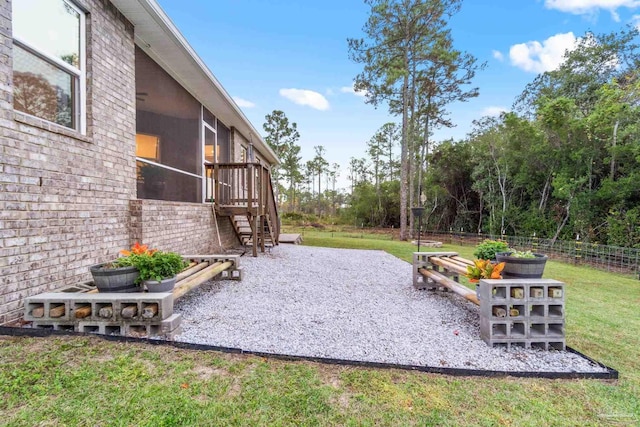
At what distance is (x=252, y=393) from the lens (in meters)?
1.72

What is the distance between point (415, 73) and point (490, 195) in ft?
25.4

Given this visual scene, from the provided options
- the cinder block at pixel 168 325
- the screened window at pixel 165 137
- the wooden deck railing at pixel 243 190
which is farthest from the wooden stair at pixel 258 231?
the cinder block at pixel 168 325

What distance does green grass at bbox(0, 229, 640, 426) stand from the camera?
1.52 metres

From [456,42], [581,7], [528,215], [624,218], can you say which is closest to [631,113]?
[624,218]

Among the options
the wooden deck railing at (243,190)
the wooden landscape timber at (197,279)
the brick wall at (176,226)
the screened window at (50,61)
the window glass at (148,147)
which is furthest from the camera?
the wooden deck railing at (243,190)

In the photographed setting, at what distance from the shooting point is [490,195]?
15234mm

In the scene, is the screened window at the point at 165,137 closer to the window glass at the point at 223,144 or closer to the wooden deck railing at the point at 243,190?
the wooden deck railing at the point at 243,190

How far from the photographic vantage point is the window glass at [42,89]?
2.61 meters

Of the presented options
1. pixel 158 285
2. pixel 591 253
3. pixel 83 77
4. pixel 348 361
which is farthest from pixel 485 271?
pixel 591 253

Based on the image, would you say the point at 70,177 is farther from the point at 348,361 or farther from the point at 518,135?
the point at 518,135

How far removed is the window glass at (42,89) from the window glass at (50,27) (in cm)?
15

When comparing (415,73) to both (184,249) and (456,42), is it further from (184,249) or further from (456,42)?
(184,249)

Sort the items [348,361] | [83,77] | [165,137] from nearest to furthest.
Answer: [348,361] < [83,77] < [165,137]

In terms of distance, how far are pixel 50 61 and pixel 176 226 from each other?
280 centimetres
